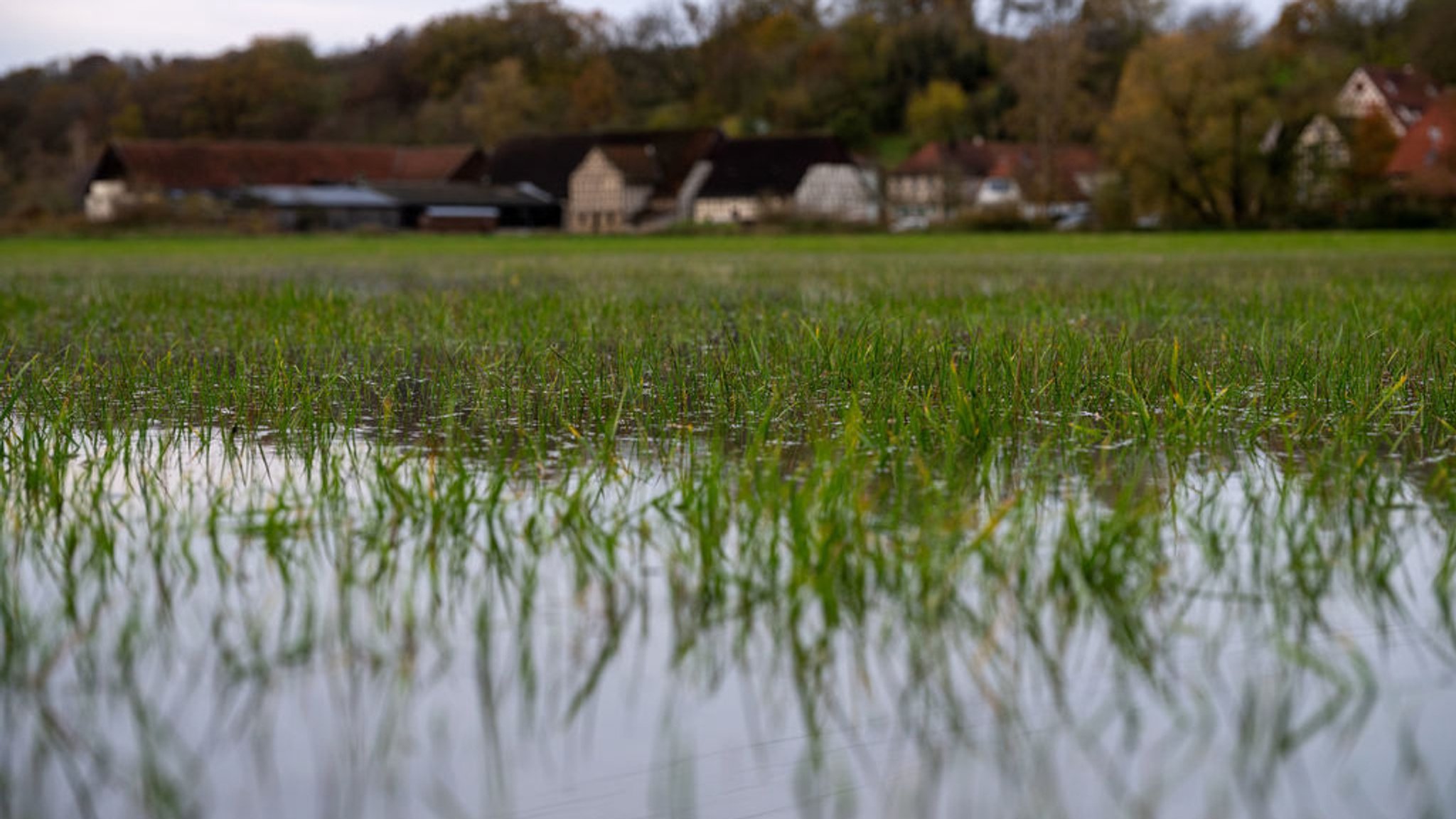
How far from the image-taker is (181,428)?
3.94 m

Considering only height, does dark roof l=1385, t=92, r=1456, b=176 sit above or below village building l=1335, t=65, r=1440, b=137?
below

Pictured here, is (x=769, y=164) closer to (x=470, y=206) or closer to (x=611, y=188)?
A: (x=611, y=188)

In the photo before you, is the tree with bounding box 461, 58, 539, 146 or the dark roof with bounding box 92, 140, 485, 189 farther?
the tree with bounding box 461, 58, 539, 146

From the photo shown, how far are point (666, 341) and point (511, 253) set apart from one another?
2000cm

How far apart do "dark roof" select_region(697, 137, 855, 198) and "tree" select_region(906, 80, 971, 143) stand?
21.6 m

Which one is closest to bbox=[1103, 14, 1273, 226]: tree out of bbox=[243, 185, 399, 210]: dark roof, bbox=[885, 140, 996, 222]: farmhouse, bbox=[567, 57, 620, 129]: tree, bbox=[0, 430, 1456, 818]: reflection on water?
bbox=[243, 185, 399, 210]: dark roof

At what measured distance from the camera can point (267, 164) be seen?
83.3 metres

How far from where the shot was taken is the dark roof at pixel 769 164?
77125 mm

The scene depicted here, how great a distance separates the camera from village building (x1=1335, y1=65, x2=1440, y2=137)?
77.6 m

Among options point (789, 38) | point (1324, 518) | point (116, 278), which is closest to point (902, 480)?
point (1324, 518)

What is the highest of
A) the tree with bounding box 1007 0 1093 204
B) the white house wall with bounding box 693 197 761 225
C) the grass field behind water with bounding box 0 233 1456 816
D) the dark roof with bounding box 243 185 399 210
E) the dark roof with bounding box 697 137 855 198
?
the tree with bounding box 1007 0 1093 204

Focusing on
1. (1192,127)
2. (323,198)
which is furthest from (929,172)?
(1192,127)

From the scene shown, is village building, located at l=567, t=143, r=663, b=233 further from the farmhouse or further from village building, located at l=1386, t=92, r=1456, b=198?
village building, located at l=1386, t=92, r=1456, b=198

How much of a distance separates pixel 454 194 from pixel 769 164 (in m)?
16.5
